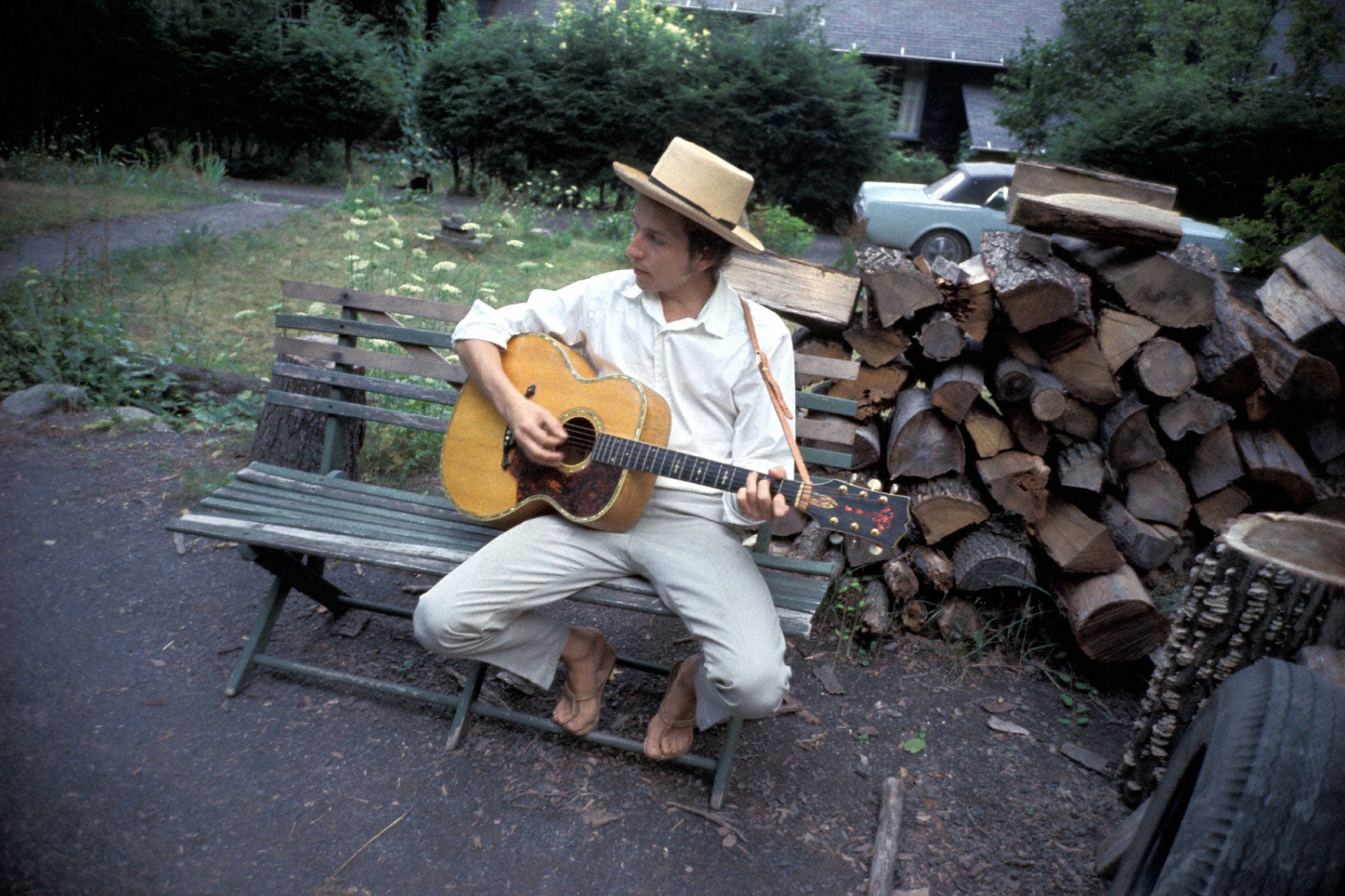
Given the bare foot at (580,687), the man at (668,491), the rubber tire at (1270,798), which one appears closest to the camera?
the rubber tire at (1270,798)

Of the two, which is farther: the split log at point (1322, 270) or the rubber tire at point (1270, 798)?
the split log at point (1322, 270)

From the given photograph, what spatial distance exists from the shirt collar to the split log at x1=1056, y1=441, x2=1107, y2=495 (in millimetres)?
1504

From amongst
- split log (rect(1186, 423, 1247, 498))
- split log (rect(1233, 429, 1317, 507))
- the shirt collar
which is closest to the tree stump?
the shirt collar

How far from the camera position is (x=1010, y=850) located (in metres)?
2.44

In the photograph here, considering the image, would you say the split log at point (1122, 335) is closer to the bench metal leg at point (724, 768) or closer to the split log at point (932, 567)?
the split log at point (932, 567)

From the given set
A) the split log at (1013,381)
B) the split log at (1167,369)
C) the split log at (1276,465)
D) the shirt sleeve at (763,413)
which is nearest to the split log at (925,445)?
the split log at (1013,381)

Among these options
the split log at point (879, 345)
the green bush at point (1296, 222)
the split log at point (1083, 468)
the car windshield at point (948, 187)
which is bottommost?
the split log at point (1083, 468)

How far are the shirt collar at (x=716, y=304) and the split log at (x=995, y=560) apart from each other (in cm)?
140

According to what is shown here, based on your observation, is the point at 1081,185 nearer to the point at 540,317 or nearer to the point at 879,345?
the point at 879,345

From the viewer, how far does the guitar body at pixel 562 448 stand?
7.93 ft

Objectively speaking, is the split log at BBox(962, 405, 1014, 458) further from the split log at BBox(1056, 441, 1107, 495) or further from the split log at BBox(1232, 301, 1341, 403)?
the split log at BBox(1232, 301, 1341, 403)

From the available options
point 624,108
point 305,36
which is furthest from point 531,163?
point 305,36

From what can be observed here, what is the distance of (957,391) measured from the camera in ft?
10.5

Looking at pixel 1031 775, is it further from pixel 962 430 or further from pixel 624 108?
pixel 624 108
